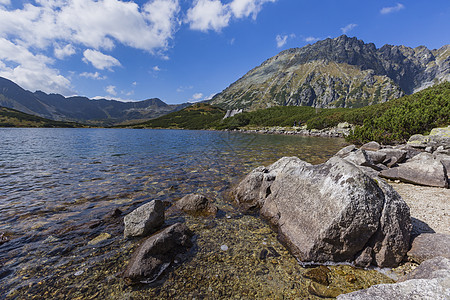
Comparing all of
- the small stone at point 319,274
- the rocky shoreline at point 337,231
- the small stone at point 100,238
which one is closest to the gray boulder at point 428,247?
the rocky shoreline at point 337,231

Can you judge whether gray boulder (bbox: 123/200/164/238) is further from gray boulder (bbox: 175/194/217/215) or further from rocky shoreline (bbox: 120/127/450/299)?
gray boulder (bbox: 175/194/217/215)

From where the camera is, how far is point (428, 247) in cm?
592

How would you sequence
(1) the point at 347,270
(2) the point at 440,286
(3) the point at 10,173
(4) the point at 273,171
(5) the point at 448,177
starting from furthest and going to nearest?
(3) the point at 10,173, (5) the point at 448,177, (4) the point at 273,171, (1) the point at 347,270, (2) the point at 440,286

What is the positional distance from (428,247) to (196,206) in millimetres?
9180

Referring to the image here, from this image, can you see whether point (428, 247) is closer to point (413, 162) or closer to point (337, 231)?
point (337, 231)

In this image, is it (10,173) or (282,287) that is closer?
(282,287)

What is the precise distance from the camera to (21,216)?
30.3 ft

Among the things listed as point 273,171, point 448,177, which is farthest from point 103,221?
point 448,177

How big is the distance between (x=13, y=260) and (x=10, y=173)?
52.6 ft

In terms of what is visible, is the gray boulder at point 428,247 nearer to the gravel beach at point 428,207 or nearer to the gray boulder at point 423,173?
the gravel beach at point 428,207

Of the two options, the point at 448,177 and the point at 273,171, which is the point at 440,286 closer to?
the point at 273,171

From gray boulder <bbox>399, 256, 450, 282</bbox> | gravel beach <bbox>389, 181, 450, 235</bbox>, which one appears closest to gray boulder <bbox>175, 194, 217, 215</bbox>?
gray boulder <bbox>399, 256, 450, 282</bbox>

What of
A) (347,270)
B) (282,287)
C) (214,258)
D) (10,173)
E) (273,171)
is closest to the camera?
(282,287)

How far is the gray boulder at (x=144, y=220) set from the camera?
25.6ft
